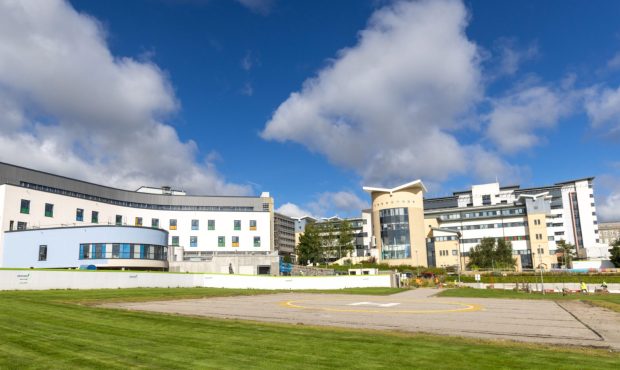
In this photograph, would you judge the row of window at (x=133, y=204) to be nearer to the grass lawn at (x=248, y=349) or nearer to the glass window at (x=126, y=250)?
the glass window at (x=126, y=250)

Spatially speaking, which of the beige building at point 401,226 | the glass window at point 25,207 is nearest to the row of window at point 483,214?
the beige building at point 401,226

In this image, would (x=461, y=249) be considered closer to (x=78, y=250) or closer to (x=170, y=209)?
(x=170, y=209)

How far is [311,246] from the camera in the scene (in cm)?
12681

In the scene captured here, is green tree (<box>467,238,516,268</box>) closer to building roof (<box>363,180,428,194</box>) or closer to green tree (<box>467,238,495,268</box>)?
green tree (<box>467,238,495,268</box>)

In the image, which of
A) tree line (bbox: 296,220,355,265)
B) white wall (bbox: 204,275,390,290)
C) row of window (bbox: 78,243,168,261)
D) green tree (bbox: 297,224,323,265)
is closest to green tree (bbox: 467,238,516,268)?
tree line (bbox: 296,220,355,265)

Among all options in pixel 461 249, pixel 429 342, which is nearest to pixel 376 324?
pixel 429 342

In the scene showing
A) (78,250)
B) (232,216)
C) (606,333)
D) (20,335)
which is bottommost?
(606,333)

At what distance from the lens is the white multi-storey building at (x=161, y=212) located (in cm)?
7069

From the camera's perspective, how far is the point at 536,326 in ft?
53.7

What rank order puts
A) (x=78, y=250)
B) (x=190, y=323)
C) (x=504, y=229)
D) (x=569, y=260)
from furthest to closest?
(x=504, y=229)
(x=569, y=260)
(x=78, y=250)
(x=190, y=323)

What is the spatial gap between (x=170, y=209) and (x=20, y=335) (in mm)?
89728

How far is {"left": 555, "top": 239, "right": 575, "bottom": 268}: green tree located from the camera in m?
124

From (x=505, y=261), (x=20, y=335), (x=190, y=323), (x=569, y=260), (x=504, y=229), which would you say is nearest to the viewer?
(x=20, y=335)

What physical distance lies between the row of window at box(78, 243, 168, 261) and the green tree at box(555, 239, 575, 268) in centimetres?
11035
